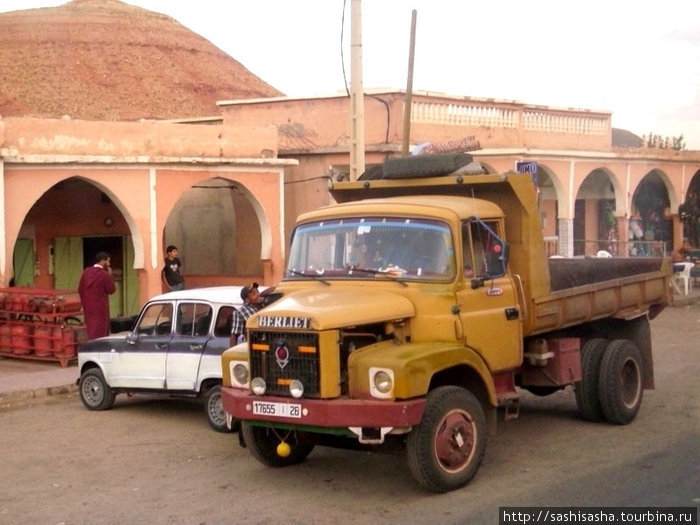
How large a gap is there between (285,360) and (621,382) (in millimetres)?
4389

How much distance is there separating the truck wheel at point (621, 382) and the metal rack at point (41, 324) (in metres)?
8.15

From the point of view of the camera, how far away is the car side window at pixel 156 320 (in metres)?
11.8

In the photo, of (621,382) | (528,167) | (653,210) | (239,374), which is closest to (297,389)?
(239,374)

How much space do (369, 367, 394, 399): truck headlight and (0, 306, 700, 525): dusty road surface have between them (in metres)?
0.88

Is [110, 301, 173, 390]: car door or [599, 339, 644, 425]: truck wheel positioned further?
[110, 301, 173, 390]: car door

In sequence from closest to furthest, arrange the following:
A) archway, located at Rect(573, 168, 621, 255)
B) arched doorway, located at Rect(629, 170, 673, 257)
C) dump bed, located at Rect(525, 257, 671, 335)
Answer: dump bed, located at Rect(525, 257, 671, 335) < archway, located at Rect(573, 168, 621, 255) < arched doorway, located at Rect(629, 170, 673, 257)

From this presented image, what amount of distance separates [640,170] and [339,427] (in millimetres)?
22081

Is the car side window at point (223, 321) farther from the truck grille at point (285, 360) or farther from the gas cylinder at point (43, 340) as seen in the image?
the gas cylinder at point (43, 340)

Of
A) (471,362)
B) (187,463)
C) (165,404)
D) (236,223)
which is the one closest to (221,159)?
(236,223)

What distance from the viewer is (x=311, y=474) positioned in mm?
8891

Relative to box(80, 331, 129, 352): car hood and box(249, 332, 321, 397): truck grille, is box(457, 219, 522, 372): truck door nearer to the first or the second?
box(249, 332, 321, 397): truck grille

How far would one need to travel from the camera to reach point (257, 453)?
29.0 feet

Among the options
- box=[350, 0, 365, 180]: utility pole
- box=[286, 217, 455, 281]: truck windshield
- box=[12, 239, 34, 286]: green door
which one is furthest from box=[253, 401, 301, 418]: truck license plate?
box=[12, 239, 34, 286]: green door

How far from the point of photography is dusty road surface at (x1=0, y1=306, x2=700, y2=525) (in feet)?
25.2
